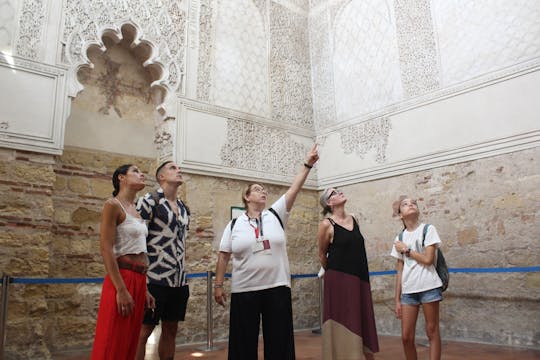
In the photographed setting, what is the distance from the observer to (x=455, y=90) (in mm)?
5359

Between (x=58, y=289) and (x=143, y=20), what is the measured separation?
3.39m

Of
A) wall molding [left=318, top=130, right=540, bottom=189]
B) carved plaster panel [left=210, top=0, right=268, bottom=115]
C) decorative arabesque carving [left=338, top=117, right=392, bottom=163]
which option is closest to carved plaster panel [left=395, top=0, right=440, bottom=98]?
decorative arabesque carving [left=338, top=117, right=392, bottom=163]

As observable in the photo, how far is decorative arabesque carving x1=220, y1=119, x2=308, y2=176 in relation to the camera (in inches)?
239

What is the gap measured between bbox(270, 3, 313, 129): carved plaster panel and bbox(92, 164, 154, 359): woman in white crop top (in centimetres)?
452

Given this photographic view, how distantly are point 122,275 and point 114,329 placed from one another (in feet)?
0.86

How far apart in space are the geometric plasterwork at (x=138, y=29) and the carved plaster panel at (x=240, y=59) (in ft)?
1.90

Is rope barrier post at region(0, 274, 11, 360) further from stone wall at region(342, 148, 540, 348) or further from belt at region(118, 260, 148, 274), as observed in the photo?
stone wall at region(342, 148, 540, 348)

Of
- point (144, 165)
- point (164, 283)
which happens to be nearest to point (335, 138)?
point (144, 165)

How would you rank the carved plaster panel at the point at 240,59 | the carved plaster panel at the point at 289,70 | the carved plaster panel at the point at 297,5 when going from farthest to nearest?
the carved plaster panel at the point at 297,5 < the carved plaster panel at the point at 289,70 < the carved plaster panel at the point at 240,59

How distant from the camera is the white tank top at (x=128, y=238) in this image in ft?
7.22

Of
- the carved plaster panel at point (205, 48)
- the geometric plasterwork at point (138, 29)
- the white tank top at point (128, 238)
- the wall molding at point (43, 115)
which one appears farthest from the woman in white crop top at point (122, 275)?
the carved plaster panel at point (205, 48)

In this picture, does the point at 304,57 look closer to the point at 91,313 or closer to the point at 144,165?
the point at 144,165

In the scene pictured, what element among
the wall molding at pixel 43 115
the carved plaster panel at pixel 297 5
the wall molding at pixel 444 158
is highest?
the carved plaster panel at pixel 297 5

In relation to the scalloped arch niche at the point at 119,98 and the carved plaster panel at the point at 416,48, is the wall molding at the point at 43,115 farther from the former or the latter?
the carved plaster panel at the point at 416,48
